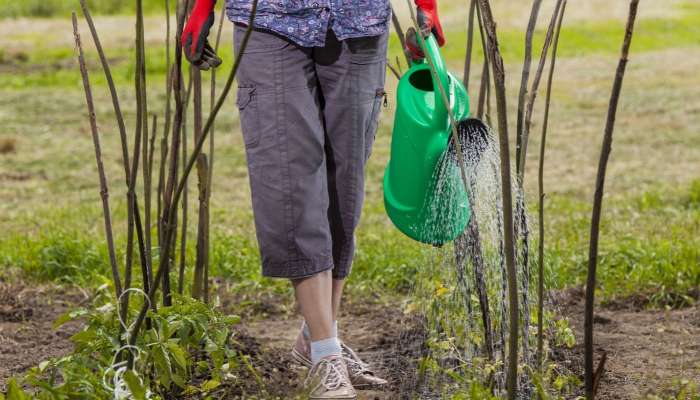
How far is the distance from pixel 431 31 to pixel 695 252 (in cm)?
173

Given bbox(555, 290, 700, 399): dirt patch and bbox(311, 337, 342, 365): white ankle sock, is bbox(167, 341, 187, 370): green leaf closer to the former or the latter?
bbox(311, 337, 342, 365): white ankle sock

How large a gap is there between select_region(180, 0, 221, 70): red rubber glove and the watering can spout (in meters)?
0.50

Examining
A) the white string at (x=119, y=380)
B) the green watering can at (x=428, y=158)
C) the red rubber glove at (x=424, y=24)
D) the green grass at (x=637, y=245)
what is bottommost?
the green grass at (x=637, y=245)

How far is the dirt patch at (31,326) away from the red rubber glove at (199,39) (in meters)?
1.07

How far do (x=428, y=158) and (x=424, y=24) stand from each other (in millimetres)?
375

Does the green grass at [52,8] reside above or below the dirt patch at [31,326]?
above

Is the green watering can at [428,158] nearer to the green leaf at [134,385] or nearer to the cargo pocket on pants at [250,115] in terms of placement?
the cargo pocket on pants at [250,115]

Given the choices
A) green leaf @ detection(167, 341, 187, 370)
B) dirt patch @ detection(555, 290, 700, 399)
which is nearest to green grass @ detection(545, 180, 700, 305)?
dirt patch @ detection(555, 290, 700, 399)

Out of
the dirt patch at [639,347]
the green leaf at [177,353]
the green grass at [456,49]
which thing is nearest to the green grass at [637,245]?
the dirt patch at [639,347]

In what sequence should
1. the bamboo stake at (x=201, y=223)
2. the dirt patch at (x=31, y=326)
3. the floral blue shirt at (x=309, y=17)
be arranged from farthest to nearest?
the dirt patch at (x=31, y=326)
the bamboo stake at (x=201, y=223)
the floral blue shirt at (x=309, y=17)

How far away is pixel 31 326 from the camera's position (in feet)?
12.2

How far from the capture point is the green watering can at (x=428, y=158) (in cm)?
278

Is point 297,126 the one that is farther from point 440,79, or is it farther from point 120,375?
point 120,375

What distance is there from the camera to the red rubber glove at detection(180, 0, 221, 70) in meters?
2.74
